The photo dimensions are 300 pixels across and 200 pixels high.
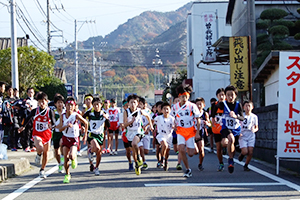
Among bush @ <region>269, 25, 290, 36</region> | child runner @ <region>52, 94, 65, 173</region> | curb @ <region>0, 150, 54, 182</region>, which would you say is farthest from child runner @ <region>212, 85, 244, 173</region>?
bush @ <region>269, 25, 290, 36</region>

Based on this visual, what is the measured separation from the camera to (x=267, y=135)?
13.4 metres

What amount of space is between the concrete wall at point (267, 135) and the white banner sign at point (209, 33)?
1985 centimetres

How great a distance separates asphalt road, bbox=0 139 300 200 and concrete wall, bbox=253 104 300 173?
143 cm

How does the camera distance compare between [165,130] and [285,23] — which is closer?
[165,130]

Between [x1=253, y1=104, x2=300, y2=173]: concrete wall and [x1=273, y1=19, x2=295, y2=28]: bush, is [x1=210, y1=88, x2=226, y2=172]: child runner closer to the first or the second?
[x1=253, y1=104, x2=300, y2=173]: concrete wall

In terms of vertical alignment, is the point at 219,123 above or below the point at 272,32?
below

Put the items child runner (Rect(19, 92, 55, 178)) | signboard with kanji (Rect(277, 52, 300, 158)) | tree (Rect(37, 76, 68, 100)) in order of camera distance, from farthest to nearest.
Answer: tree (Rect(37, 76, 68, 100)) < child runner (Rect(19, 92, 55, 178)) < signboard with kanji (Rect(277, 52, 300, 158))

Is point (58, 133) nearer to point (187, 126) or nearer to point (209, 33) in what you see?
point (187, 126)

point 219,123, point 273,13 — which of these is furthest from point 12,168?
point 273,13

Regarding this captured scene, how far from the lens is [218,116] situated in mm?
10266

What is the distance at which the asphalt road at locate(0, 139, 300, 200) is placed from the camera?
7.55 metres

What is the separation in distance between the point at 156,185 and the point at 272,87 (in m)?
12.5

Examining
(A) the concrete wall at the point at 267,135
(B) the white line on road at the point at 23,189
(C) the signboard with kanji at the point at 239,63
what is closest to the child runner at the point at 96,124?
(B) the white line on road at the point at 23,189

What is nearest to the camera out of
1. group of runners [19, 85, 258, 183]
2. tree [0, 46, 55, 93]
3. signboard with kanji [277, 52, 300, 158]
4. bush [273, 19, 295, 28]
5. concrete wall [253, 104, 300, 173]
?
signboard with kanji [277, 52, 300, 158]
